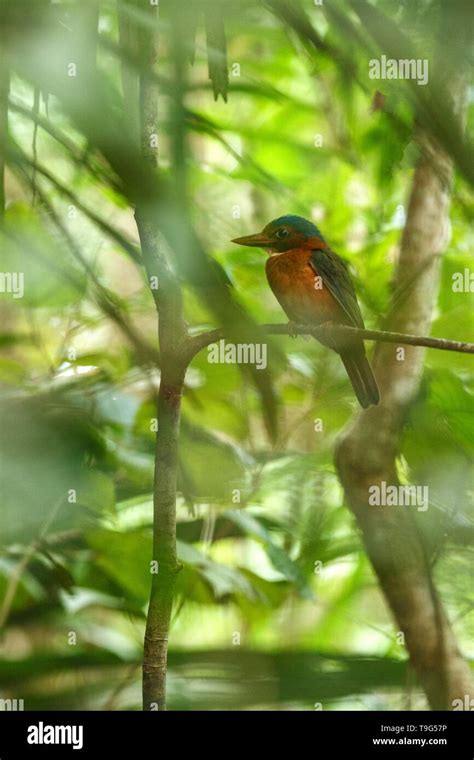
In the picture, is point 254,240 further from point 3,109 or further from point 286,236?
point 3,109

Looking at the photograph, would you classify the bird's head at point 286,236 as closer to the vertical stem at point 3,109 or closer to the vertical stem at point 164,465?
the vertical stem at point 164,465

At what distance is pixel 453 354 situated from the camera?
5.02 ft

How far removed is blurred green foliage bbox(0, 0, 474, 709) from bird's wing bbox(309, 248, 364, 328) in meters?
0.05

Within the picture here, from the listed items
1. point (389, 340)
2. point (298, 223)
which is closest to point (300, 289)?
point (298, 223)

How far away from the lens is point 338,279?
1.52 meters

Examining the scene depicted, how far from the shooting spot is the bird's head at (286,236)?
153 cm

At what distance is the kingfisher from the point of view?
1.50 meters

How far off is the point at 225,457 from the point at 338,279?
395 mm

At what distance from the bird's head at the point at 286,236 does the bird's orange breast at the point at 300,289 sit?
0.02 meters

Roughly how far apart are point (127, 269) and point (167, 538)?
69 centimetres

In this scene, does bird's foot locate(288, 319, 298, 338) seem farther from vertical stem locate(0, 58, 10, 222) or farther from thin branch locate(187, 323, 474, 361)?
vertical stem locate(0, 58, 10, 222)

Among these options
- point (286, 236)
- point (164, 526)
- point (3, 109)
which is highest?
point (286, 236)
